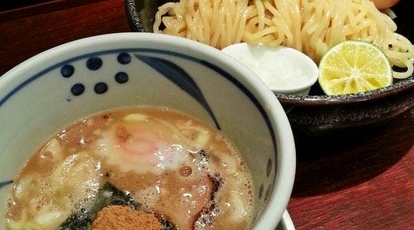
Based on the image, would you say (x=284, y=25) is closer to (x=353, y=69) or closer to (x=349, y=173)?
(x=353, y=69)

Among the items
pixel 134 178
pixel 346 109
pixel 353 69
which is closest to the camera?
pixel 134 178

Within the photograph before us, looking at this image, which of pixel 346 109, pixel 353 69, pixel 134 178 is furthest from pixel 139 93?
pixel 353 69

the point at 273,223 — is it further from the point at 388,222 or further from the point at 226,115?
the point at 388,222

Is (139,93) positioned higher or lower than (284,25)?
higher

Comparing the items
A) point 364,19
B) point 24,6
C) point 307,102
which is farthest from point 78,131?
point 364,19

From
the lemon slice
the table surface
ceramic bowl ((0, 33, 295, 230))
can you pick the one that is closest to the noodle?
the lemon slice

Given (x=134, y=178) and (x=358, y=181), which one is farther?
(x=358, y=181)
